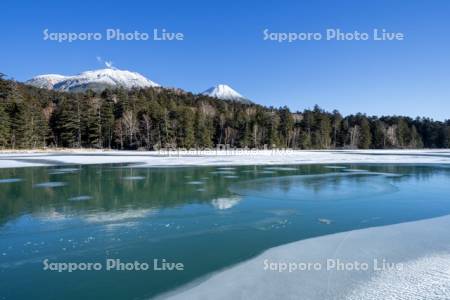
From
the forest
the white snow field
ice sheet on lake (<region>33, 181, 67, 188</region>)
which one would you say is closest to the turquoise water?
ice sheet on lake (<region>33, 181, 67, 188</region>)

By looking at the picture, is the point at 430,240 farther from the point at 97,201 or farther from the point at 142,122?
the point at 142,122

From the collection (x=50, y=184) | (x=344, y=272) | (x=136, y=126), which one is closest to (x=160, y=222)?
(x=344, y=272)

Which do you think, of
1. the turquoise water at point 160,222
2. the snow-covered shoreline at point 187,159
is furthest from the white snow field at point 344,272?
the snow-covered shoreline at point 187,159

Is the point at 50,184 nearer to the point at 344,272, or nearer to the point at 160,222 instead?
the point at 160,222

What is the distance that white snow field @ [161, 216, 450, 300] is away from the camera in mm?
4449

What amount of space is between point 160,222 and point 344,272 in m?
4.63

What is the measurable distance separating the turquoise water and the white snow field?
1.47 feet

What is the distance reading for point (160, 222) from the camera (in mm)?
8484

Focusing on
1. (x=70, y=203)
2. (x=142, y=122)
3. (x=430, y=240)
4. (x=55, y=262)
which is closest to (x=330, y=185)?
(x=430, y=240)

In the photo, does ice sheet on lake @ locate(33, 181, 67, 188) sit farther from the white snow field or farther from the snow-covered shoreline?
the white snow field

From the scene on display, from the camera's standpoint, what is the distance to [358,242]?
22.0 feet

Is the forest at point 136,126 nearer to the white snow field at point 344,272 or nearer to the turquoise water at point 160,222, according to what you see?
the turquoise water at point 160,222

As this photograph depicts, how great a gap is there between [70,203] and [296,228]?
22.7 ft

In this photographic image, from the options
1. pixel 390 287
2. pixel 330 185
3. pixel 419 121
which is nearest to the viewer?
pixel 390 287
